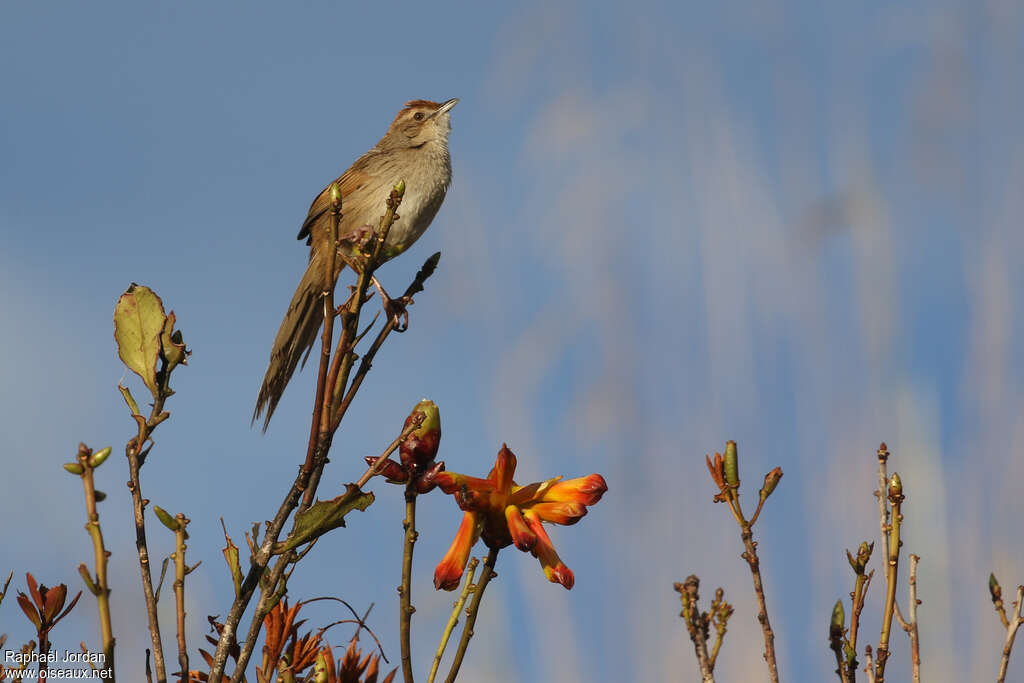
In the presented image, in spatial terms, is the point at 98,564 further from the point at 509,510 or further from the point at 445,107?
the point at 445,107

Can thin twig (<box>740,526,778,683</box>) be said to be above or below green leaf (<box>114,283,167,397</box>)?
below

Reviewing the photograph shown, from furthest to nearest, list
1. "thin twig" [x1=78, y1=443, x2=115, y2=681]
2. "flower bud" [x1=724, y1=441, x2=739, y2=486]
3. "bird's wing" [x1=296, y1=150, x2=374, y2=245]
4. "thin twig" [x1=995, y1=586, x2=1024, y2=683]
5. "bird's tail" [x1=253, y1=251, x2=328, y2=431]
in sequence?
"bird's wing" [x1=296, y1=150, x2=374, y2=245] < "bird's tail" [x1=253, y1=251, x2=328, y2=431] < "thin twig" [x1=995, y1=586, x2=1024, y2=683] < "flower bud" [x1=724, y1=441, x2=739, y2=486] < "thin twig" [x1=78, y1=443, x2=115, y2=681]

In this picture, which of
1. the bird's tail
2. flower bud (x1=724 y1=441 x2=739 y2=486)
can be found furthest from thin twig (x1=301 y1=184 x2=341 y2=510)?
the bird's tail

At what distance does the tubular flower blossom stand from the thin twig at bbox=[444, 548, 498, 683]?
3 cm

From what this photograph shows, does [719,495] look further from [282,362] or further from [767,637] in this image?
[282,362]

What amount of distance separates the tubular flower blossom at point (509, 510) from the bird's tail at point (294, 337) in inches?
104

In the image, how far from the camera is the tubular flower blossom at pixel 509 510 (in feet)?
5.01

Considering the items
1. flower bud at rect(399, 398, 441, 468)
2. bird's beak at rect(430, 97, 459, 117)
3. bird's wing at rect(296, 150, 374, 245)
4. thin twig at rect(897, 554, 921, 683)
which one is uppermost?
bird's beak at rect(430, 97, 459, 117)

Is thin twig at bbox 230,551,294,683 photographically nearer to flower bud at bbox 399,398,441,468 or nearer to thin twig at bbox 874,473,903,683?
flower bud at bbox 399,398,441,468

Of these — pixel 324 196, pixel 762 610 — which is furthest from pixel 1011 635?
pixel 324 196

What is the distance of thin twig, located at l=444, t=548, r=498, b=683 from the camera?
1.38 m

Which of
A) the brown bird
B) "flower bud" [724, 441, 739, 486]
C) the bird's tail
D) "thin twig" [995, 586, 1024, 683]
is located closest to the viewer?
"flower bud" [724, 441, 739, 486]

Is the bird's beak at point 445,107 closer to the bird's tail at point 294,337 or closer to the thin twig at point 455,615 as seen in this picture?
the bird's tail at point 294,337

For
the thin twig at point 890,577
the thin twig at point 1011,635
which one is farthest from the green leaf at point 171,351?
the thin twig at point 1011,635
